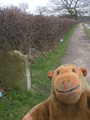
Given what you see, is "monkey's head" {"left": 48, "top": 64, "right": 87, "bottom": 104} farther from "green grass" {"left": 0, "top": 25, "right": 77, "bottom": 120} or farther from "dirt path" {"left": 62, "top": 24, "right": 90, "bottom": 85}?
"dirt path" {"left": 62, "top": 24, "right": 90, "bottom": 85}

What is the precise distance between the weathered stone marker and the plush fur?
5.00 ft

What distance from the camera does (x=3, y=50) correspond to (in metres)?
3.50

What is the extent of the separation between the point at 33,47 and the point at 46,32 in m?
1.36

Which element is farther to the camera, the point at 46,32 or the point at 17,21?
the point at 46,32

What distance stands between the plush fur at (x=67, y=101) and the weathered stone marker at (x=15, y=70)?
1.52 metres

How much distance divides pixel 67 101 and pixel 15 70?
6.74 ft

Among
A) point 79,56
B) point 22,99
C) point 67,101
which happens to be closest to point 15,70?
point 22,99

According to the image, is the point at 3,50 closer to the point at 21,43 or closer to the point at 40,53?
the point at 21,43

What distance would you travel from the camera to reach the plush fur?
1.29 m

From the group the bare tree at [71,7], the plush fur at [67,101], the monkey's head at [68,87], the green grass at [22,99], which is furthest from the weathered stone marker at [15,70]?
the bare tree at [71,7]

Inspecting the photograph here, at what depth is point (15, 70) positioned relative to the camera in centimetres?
311

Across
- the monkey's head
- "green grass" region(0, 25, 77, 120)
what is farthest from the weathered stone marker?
the monkey's head

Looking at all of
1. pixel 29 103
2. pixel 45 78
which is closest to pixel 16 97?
pixel 29 103

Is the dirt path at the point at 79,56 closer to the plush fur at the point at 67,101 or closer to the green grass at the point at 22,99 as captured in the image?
the green grass at the point at 22,99
